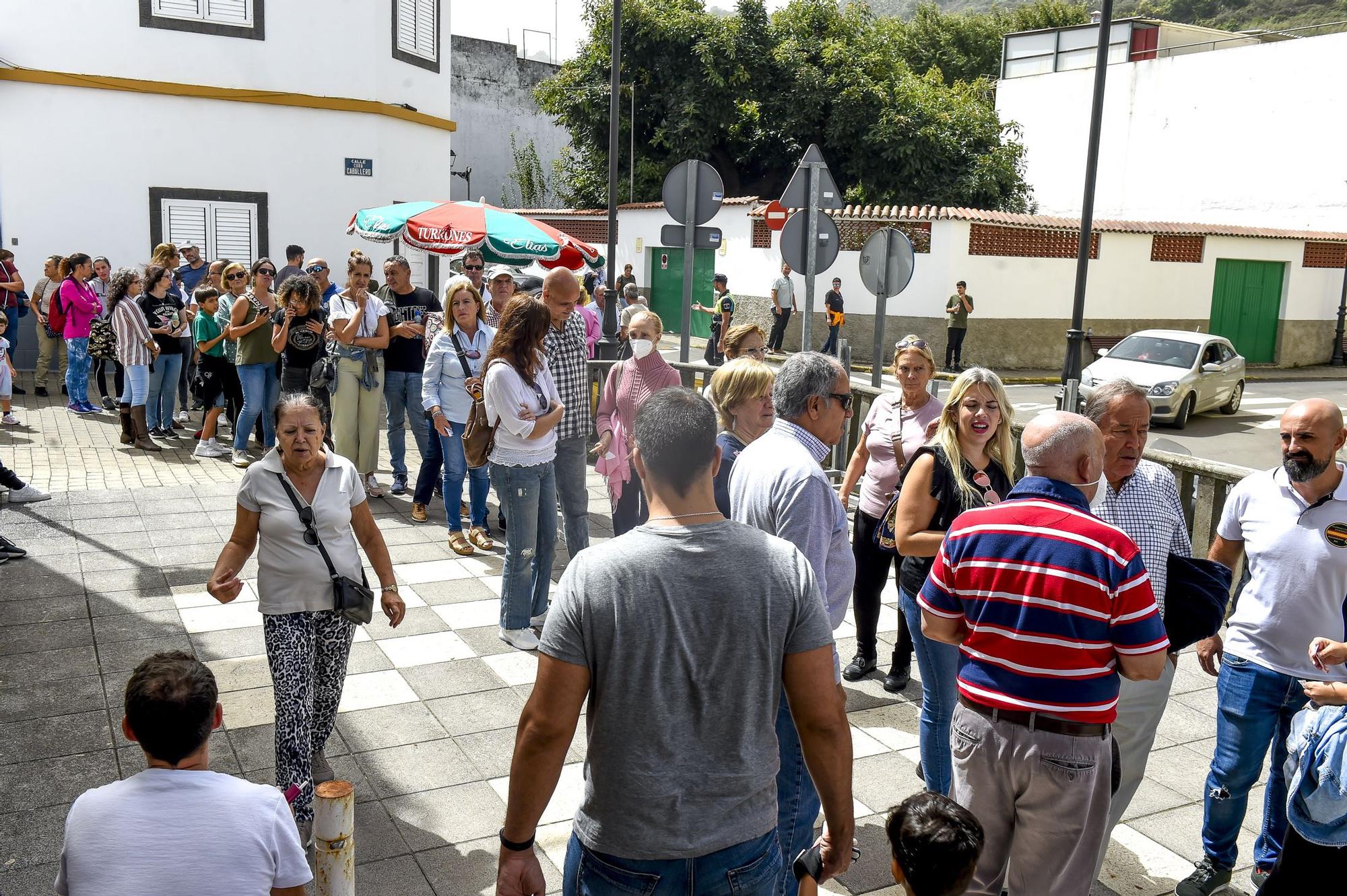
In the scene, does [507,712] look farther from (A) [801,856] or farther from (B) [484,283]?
(B) [484,283]

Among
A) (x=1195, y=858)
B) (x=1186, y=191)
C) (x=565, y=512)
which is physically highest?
(x=1186, y=191)

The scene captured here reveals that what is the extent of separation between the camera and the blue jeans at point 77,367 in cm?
1377

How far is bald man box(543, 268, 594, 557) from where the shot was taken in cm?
682

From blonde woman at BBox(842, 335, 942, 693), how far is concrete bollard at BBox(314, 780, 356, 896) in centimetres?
289

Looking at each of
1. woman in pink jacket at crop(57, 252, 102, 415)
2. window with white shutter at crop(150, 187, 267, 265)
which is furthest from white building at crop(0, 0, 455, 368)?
woman in pink jacket at crop(57, 252, 102, 415)

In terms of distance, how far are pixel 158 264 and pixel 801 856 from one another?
1164 cm

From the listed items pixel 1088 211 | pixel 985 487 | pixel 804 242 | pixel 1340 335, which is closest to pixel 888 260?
pixel 804 242

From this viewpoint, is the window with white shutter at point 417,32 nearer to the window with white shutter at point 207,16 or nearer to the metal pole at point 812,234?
the window with white shutter at point 207,16

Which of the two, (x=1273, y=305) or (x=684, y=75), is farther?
(x=684, y=75)

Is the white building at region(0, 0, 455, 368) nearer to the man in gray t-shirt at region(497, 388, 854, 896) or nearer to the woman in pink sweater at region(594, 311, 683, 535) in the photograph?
the woman in pink sweater at region(594, 311, 683, 535)

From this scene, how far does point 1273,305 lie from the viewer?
29.1m

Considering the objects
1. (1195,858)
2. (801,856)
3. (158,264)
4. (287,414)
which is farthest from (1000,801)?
(158,264)

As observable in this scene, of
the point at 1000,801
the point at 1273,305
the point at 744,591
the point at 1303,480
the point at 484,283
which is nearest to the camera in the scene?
the point at 744,591

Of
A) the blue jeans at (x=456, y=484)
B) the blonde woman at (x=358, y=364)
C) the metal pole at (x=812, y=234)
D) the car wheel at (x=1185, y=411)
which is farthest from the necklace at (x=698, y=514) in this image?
the car wheel at (x=1185, y=411)
